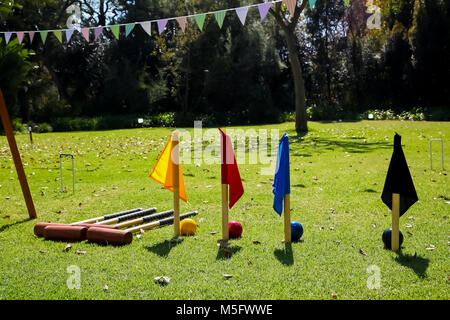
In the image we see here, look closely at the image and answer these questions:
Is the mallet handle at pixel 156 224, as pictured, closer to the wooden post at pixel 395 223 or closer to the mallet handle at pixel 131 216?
the mallet handle at pixel 131 216

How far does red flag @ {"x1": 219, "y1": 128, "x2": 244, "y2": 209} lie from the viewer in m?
5.28

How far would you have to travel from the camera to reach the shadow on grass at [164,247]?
498 cm

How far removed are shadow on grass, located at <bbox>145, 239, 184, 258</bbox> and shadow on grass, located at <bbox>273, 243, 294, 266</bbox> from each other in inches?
47.8

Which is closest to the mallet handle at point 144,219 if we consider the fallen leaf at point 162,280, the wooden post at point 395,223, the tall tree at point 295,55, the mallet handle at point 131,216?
the mallet handle at point 131,216

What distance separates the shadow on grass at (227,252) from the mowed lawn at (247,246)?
12 millimetres

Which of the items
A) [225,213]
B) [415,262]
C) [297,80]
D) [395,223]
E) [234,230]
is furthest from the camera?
[297,80]

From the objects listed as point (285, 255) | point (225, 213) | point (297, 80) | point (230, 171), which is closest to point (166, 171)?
point (230, 171)

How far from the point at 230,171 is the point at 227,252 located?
1.03m

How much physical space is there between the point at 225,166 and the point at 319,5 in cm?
3431

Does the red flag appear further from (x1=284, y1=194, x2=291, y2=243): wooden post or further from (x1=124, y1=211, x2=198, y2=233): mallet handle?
(x1=124, y1=211, x2=198, y2=233): mallet handle

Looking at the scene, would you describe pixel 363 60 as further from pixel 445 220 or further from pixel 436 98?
pixel 445 220

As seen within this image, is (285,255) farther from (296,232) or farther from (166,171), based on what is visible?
(166,171)

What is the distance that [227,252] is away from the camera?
193 inches

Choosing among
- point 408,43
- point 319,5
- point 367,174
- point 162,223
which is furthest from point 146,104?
point 162,223
